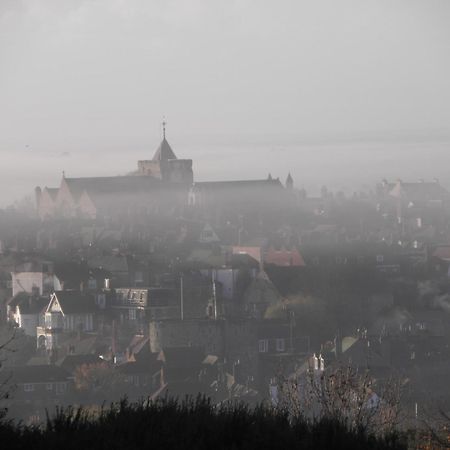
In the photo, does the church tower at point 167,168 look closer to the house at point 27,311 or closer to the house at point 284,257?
the house at point 284,257

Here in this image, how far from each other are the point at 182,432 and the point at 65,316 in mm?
32193

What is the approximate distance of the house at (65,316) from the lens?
1692 inches

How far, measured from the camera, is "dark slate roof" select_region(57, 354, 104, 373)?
1423 inches

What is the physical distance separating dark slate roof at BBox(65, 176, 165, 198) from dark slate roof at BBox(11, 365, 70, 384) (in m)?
46.6

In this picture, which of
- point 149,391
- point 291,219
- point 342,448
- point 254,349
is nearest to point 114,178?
point 291,219

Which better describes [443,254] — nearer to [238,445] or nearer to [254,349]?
[254,349]

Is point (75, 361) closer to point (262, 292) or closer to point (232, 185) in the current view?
point (262, 292)

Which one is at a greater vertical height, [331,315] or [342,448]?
[342,448]

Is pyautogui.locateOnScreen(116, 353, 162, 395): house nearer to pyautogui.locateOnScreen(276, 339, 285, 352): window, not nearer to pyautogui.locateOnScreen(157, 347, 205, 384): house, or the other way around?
pyautogui.locateOnScreen(157, 347, 205, 384): house

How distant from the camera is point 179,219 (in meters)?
72.9

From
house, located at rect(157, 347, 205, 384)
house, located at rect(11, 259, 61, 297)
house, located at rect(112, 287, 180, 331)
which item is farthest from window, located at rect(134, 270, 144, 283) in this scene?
house, located at rect(157, 347, 205, 384)

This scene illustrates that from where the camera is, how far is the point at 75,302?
45.4m

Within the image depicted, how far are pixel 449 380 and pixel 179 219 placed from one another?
37802 mm

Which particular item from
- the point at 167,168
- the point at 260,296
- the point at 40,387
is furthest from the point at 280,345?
the point at 167,168
